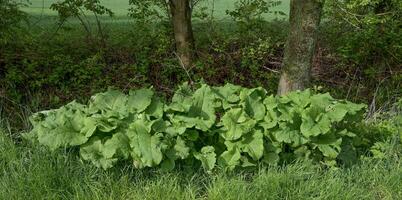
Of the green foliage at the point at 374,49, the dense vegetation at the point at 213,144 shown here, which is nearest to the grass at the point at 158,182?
the dense vegetation at the point at 213,144

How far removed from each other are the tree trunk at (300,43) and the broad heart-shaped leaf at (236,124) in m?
1.53

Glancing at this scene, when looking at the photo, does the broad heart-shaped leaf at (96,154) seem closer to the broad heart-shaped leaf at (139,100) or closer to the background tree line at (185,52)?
the broad heart-shaped leaf at (139,100)

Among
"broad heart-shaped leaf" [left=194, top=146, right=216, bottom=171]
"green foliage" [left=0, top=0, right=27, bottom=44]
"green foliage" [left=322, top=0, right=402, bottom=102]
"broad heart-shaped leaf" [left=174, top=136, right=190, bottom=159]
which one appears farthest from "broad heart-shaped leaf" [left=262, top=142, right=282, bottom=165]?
"green foliage" [left=0, top=0, right=27, bottom=44]

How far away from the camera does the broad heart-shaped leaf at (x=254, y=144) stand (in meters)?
3.82

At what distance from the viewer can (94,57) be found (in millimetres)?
7371

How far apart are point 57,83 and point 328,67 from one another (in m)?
3.87

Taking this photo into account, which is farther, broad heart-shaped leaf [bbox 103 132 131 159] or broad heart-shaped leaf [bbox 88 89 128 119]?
broad heart-shaped leaf [bbox 88 89 128 119]

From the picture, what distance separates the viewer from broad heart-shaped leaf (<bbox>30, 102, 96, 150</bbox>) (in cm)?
371

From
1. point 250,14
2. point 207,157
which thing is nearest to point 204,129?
point 207,157

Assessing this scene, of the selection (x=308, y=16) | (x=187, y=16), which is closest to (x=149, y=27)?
(x=187, y=16)

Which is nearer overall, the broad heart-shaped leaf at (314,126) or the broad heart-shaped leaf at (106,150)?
the broad heart-shaped leaf at (106,150)

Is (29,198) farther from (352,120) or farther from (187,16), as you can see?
(187,16)

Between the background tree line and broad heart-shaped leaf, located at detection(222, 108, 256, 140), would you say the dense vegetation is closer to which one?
broad heart-shaped leaf, located at detection(222, 108, 256, 140)

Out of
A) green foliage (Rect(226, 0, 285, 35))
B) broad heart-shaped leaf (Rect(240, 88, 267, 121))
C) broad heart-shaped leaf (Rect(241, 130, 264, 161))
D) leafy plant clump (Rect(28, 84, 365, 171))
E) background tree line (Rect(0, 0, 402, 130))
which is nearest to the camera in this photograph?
leafy plant clump (Rect(28, 84, 365, 171))
